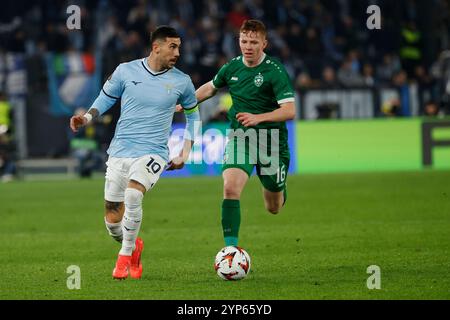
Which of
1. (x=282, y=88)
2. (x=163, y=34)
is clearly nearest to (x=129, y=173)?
(x=163, y=34)

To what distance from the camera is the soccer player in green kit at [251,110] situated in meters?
10.6

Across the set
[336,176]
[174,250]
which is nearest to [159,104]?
[174,250]

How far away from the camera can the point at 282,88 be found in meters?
10.9

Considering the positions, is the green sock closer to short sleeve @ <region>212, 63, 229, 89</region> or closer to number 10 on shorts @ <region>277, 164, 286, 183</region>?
number 10 on shorts @ <region>277, 164, 286, 183</region>

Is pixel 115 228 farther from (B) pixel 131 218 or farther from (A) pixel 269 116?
(A) pixel 269 116

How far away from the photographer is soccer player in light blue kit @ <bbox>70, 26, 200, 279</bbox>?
1033 centimetres

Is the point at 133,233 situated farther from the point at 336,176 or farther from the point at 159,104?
the point at 336,176

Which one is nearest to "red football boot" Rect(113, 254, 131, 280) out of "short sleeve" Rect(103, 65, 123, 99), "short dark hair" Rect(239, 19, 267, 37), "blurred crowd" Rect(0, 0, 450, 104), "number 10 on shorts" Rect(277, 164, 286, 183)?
"short sleeve" Rect(103, 65, 123, 99)

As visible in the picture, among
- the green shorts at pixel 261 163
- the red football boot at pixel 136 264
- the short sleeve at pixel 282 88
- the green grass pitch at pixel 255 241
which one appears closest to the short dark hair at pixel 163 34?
the short sleeve at pixel 282 88

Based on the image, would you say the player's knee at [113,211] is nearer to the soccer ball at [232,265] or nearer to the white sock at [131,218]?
the white sock at [131,218]

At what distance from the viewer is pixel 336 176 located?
942 inches

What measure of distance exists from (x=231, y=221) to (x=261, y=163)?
92 centimetres

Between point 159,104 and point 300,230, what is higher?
point 159,104
